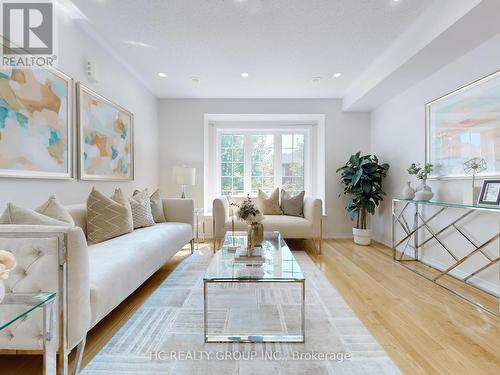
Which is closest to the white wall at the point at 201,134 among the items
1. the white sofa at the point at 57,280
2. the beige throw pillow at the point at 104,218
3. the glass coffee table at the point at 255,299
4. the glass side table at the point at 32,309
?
the beige throw pillow at the point at 104,218

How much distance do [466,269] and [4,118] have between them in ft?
13.6

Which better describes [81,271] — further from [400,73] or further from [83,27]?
[400,73]

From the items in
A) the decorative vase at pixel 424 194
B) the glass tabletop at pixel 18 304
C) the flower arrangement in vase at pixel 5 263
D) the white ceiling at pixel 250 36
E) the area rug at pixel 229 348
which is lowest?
the area rug at pixel 229 348

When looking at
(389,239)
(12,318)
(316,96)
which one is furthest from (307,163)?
(12,318)

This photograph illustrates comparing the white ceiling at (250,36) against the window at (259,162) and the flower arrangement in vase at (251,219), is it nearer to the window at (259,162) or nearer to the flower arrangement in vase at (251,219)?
the window at (259,162)

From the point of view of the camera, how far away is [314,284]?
260cm

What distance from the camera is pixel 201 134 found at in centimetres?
481

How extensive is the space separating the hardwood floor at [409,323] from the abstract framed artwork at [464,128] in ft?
4.09

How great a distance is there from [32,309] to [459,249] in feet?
11.3

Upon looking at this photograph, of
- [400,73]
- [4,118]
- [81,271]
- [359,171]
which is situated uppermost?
[400,73]

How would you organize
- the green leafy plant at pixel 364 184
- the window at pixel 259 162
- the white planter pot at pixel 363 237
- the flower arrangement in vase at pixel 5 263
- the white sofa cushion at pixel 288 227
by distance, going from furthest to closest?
the window at pixel 259 162 < the white planter pot at pixel 363 237 < the green leafy plant at pixel 364 184 < the white sofa cushion at pixel 288 227 < the flower arrangement in vase at pixel 5 263

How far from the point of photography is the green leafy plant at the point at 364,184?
4129mm

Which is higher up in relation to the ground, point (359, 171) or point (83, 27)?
point (83, 27)

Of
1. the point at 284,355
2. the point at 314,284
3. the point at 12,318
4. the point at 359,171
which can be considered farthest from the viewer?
the point at 359,171
